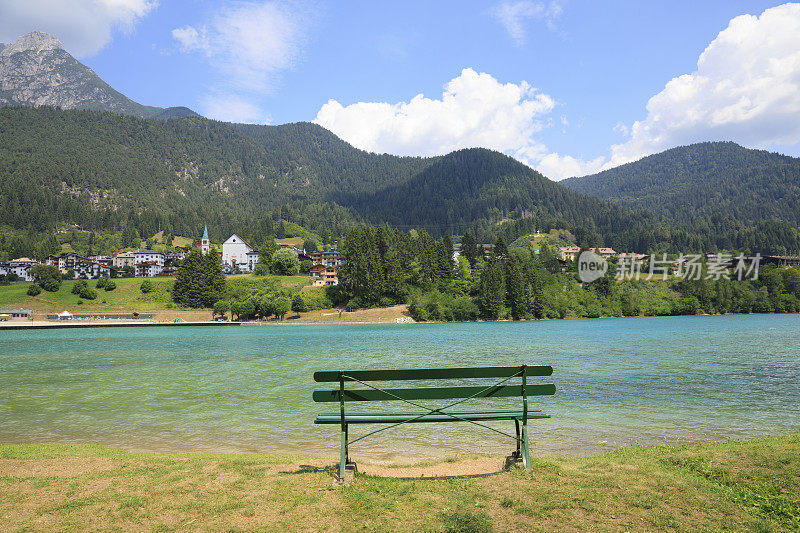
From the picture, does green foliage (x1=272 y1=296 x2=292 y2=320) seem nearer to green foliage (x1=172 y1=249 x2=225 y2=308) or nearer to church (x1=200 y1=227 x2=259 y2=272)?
green foliage (x1=172 y1=249 x2=225 y2=308)

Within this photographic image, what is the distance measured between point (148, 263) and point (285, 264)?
64.8 meters

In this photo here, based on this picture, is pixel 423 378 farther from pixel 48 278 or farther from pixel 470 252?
pixel 48 278

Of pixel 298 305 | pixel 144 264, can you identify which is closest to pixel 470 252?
pixel 298 305

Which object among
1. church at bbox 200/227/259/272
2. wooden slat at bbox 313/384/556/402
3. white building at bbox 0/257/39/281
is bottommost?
wooden slat at bbox 313/384/556/402

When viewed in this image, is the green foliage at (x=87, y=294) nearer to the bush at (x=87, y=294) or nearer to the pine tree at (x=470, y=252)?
the bush at (x=87, y=294)

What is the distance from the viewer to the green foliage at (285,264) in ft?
465

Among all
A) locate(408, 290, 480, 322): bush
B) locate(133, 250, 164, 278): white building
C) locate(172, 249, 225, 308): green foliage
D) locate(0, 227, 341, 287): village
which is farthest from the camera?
locate(133, 250, 164, 278): white building

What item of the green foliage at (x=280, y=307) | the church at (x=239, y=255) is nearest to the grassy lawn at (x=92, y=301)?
the green foliage at (x=280, y=307)

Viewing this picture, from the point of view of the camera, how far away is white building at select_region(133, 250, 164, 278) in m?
167

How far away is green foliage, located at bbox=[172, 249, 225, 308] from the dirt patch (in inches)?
4315

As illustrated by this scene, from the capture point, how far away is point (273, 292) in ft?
349

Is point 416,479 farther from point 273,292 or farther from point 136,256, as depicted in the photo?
point 136,256

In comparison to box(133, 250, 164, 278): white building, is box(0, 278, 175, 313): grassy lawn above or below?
below

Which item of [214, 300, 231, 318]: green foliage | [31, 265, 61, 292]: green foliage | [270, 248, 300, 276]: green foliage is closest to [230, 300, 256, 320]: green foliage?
[214, 300, 231, 318]: green foliage
